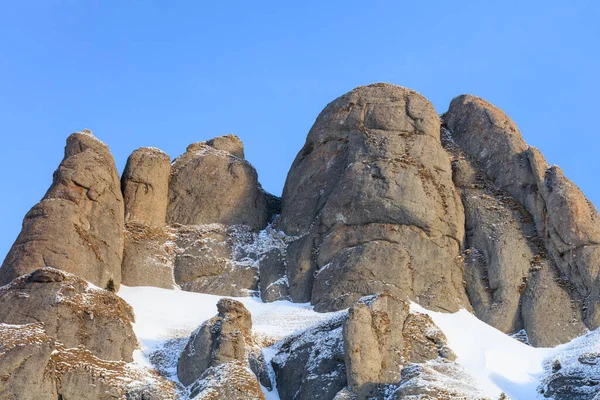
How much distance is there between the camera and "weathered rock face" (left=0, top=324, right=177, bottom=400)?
166ft

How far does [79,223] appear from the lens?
2537 inches

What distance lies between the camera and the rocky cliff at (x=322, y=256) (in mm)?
53188

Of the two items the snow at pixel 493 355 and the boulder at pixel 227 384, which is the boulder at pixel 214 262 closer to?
the snow at pixel 493 355

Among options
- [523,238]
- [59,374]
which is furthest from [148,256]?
[523,238]

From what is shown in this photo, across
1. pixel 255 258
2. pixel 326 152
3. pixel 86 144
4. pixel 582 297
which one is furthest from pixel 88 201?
pixel 582 297

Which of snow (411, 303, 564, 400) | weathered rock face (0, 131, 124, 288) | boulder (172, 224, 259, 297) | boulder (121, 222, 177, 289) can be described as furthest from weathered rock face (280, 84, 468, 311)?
weathered rock face (0, 131, 124, 288)

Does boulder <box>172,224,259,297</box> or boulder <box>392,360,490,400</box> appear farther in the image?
boulder <box>172,224,259,297</box>

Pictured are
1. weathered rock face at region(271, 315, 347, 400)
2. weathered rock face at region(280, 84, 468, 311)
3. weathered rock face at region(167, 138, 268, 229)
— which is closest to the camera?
weathered rock face at region(271, 315, 347, 400)

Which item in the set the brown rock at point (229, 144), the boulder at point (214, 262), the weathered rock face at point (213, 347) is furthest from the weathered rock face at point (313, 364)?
the brown rock at point (229, 144)

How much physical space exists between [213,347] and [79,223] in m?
14.6

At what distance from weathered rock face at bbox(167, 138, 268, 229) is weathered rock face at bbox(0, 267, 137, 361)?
48.9ft

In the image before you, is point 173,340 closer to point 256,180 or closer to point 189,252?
point 189,252

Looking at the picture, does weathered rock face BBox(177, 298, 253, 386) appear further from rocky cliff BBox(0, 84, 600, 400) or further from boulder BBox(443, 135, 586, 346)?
boulder BBox(443, 135, 586, 346)

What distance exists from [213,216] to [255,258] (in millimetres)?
4654
